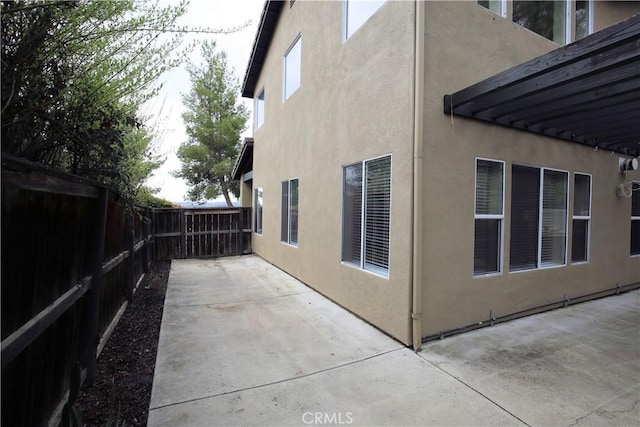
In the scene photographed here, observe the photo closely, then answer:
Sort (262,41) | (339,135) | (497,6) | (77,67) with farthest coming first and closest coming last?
(262,41) < (339,135) < (497,6) < (77,67)

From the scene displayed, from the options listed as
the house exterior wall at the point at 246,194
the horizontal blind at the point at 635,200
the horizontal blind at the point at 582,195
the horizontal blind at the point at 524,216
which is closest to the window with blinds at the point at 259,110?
the house exterior wall at the point at 246,194

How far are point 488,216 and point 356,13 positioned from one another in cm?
370

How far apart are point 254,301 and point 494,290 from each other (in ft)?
12.6

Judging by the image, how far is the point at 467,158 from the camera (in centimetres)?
437

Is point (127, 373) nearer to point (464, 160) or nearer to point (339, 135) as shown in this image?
point (339, 135)

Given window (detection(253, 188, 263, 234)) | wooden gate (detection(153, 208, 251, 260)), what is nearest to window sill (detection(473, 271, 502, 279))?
window (detection(253, 188, 263, 234))

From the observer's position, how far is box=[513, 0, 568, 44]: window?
199 inches

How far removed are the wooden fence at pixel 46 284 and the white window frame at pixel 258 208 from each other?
7.83 m

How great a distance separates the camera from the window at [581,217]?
5.95 m

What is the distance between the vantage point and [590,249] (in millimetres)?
6145

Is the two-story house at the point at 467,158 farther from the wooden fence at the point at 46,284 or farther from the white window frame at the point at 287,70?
the wooden fence at the point at 46,284

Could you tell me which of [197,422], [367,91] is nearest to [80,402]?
[197,422]

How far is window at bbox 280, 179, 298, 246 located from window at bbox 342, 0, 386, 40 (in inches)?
136

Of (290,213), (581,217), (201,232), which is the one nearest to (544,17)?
(581,217)
